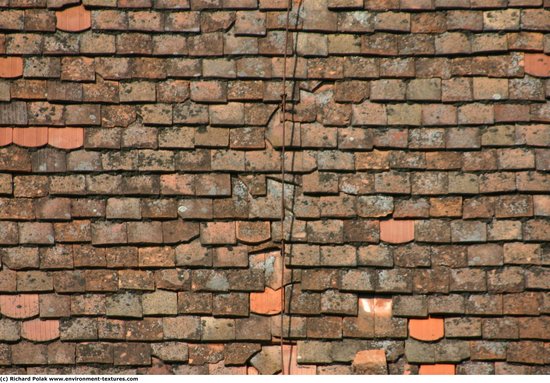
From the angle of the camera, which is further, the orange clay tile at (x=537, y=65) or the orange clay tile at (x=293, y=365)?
the orange clay tile at (x=537, y=65)

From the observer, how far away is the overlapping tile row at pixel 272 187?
5.20m

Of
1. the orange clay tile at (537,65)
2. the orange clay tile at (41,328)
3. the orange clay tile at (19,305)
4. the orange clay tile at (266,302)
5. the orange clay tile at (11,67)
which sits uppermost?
the orange clay tile at (537,65)

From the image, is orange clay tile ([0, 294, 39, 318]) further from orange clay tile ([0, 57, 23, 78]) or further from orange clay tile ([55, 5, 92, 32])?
orange clay tile ([55, 5, 92, 32])

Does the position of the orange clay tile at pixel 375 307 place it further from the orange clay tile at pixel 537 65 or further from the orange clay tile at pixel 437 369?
the orange clay tile at pixel 537 65

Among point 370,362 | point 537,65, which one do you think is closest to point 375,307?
point 370,362

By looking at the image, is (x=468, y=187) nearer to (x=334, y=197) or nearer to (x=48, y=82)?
(x=334, y=197)

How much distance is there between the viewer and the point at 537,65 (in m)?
5.32

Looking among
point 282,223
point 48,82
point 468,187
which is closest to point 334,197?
point 282,223

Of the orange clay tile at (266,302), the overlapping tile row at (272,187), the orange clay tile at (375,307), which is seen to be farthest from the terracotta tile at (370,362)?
the orange clay tile at (266,302)

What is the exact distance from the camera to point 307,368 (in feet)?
17.1

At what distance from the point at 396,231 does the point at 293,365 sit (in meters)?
0.95

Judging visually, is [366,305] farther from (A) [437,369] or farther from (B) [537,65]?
(B) [537,65]

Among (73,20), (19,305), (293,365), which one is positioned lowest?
(293,365)

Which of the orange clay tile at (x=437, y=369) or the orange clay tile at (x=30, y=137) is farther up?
the orange clay tile at (x=30, y=137)
